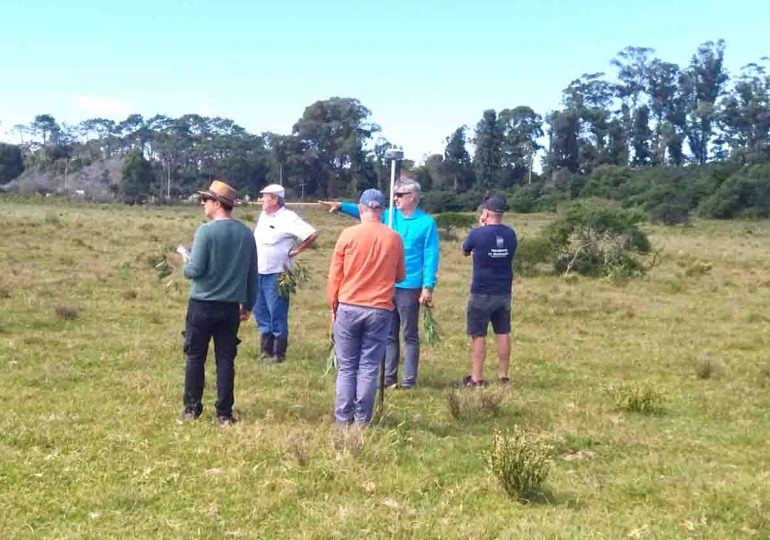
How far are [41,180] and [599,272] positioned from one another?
218 feet

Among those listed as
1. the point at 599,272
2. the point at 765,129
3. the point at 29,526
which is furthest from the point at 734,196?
the point at 29,526

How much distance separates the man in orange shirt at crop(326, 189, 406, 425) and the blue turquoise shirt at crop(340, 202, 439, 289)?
1.53 meters

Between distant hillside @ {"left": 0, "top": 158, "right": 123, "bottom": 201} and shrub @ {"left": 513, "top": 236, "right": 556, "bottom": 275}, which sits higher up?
distant hillside @ {"left": 0, "top": 158, "right": 123, "bottom": 201}

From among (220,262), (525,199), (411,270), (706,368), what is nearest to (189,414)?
(220,262)

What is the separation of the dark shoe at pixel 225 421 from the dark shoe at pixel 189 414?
0.19 m

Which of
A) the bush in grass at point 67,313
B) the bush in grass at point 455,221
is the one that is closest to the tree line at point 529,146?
the bush in grass at point 455,221

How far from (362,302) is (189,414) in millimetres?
1653

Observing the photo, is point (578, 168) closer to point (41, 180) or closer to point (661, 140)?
point (661, 140)

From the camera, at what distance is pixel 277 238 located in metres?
8.95

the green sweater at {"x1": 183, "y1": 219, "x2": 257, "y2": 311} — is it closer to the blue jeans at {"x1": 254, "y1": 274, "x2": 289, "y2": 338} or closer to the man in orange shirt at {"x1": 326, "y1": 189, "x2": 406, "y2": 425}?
the man in orange shirt at {"x1": 326, "y1": 189, "x2": 406, "y2": 425}

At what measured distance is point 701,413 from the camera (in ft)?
25.2

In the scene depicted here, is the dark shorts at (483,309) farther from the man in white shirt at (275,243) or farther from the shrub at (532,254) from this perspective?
the shrub at (532,254)

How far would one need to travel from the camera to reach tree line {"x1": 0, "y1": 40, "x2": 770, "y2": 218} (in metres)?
68.2

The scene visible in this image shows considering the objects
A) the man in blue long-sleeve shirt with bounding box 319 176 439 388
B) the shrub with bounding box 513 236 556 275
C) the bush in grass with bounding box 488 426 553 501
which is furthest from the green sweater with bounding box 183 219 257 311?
the shrub with bounding box 513 236 556 275
